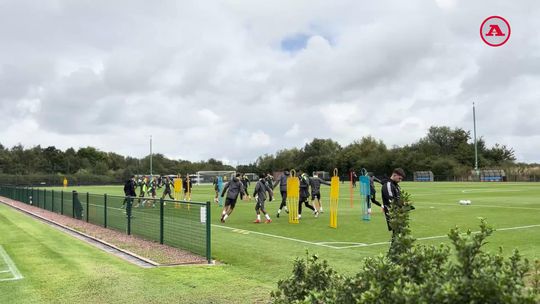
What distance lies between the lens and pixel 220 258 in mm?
A: 10953

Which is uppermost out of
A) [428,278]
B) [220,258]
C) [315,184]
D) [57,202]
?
[315,184]

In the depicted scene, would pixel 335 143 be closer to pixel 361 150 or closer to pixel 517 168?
pixel 361 150

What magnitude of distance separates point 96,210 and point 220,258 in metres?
10.3

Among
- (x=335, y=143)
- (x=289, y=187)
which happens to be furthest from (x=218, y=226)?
(x=335, y=143)

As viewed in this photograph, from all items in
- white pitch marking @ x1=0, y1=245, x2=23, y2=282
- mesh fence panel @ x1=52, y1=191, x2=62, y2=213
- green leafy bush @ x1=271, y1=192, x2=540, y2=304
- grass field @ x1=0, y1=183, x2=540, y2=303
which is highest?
green leafy bush @ x1=271, y1=192, x2=540, y2=304

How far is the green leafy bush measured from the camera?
118 inches

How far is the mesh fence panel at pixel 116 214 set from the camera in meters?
16.5

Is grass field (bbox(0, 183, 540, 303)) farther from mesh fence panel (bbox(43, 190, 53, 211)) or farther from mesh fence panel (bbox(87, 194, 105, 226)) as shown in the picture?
mesh fence panel (bbox(43, 190, 53, 211))

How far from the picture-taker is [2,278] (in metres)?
8.67

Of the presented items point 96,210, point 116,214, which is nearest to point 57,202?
point 96,210

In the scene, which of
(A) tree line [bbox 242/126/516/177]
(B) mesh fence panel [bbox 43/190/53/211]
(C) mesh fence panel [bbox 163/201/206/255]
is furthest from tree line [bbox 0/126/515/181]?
(C) mesh fence panel [bbox 163/201/206/255]

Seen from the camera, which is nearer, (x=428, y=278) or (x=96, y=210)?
(x=428, y=278)

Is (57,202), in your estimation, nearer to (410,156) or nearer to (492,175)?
(492,175)

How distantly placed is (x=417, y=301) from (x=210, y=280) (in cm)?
578
